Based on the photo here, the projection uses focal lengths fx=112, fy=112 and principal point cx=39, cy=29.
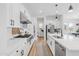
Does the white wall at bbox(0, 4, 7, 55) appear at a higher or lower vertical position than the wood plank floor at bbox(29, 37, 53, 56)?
higher

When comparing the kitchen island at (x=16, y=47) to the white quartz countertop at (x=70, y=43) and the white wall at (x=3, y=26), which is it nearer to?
the white wall at (x=3, y=26)

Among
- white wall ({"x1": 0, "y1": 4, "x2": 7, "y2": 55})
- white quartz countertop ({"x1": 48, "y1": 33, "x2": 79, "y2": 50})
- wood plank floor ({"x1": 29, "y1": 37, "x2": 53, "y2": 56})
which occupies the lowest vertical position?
wood plank floor ({"x1": 29, "y1": 37, "x2": 53, "y2": 56})

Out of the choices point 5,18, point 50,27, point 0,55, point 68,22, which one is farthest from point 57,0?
point 68,22

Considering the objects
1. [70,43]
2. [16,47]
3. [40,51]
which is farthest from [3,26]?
[40,51]

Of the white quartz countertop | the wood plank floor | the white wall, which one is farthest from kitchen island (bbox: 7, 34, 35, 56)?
the wood plank floor

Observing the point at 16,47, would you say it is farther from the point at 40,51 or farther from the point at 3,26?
the point at 40,51

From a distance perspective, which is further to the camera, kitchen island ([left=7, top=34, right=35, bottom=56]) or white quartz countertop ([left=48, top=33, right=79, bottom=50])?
kitchen island ([left=7, top=34, right=35, bottom=56])

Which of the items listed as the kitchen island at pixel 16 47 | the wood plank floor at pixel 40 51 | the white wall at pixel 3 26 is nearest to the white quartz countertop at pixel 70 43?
the kitchen island at pixel 16 47

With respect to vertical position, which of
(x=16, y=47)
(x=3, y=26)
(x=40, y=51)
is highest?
(x=3, y=26)

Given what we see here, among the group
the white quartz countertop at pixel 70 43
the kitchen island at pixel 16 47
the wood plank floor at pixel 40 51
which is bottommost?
the wood plank floor at pixel 40 51

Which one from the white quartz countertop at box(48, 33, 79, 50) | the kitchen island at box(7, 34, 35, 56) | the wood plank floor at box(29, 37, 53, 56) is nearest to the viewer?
the white quartz countertop at box(48, 33, 79, 50)

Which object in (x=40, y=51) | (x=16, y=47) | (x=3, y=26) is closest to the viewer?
(x=3, y=26)

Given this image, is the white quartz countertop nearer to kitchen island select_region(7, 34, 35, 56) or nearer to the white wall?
kitchen island select_region(7, 34, 35, 56)

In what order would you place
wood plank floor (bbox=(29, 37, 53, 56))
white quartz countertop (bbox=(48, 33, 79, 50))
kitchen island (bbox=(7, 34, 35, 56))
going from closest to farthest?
white quartz countertop (bbox=(48, 33, 79, 50)) → kitchen island (bbox=(7, 34, 35, 56)) → wood plank floor (bbox=(29, 37, 53, 56))
